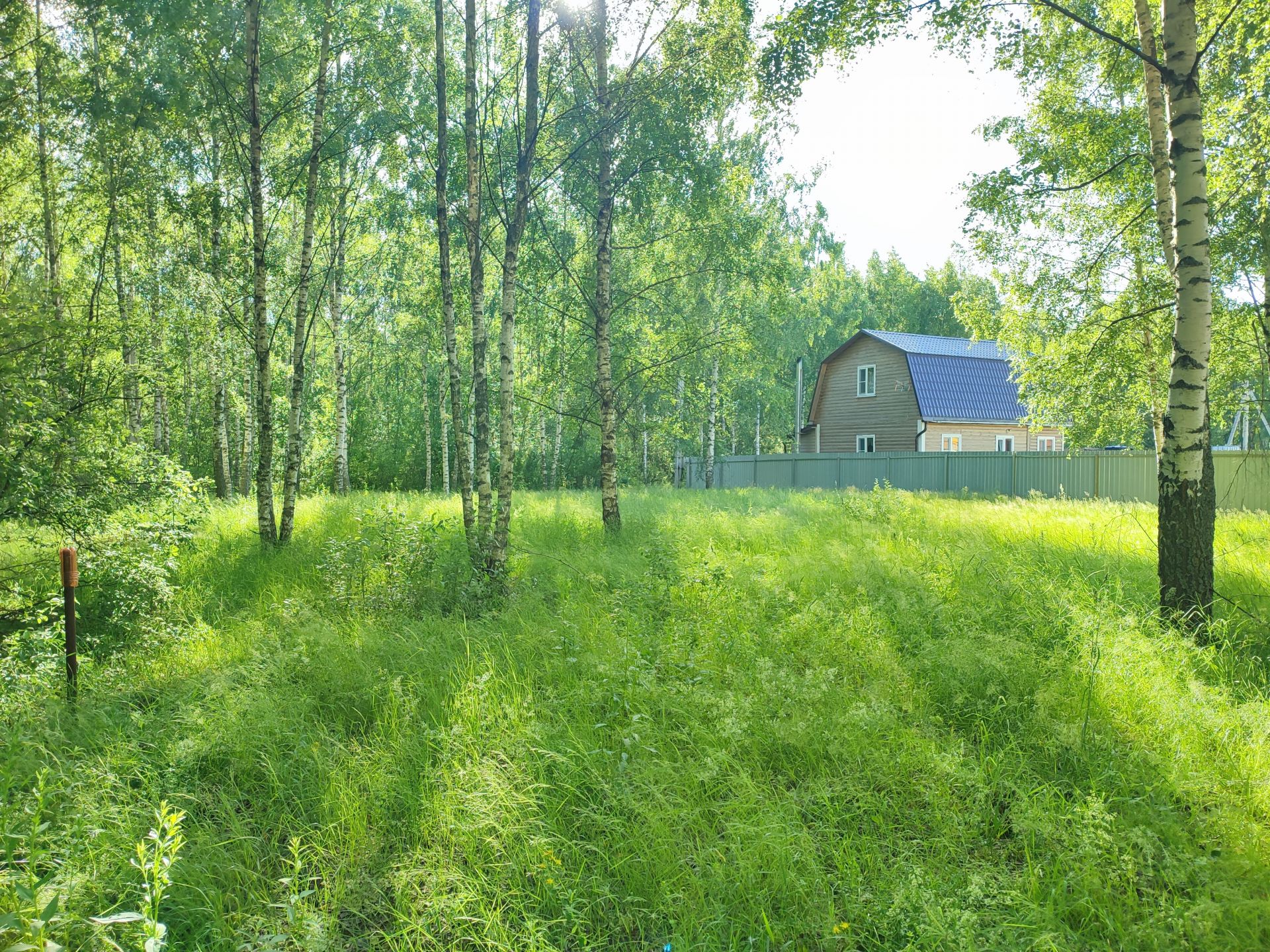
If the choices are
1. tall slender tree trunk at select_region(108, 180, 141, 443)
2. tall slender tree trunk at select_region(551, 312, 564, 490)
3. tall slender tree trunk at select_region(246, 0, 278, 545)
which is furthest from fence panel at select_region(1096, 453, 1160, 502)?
tall slender tree trunk at select_region(108, 180, 141, 443)

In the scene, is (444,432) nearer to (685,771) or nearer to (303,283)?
(303,283)

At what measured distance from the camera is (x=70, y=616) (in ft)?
14.6

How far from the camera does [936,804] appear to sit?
3.02m

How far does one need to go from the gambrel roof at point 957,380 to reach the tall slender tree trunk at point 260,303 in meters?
22.1

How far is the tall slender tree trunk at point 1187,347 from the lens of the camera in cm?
466

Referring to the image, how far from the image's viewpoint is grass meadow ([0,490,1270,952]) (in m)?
2.53

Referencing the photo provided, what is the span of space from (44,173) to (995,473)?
22.5 metres

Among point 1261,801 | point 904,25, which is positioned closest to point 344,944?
point 1261,801

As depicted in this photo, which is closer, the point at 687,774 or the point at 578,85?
the point at 687,774

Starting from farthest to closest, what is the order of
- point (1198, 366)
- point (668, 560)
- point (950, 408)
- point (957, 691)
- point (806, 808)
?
point (950, 408) < point (668, 560) < point (1198, 366) < point (957, 691) < point (806, 808)

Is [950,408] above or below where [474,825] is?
above

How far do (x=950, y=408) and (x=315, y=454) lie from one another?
83.3ft

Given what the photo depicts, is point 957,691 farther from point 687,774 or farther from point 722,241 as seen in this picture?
point 722,241

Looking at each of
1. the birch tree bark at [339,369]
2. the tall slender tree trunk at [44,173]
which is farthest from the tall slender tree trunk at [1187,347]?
the birch tree bark at [339,369]
